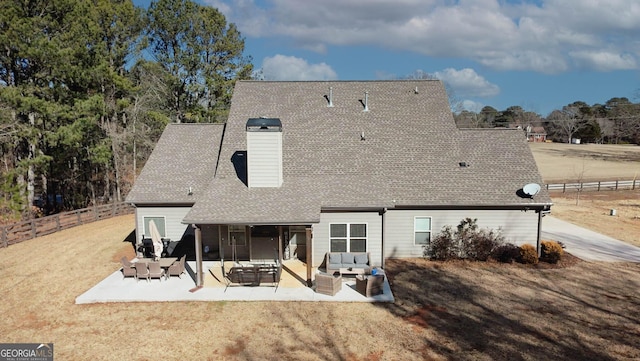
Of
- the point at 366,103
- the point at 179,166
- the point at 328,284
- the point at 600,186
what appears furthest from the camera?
the point at 600,186

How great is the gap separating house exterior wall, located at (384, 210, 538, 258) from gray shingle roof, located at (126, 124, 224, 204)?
340 inches

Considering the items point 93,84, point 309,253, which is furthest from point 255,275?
point 93,84

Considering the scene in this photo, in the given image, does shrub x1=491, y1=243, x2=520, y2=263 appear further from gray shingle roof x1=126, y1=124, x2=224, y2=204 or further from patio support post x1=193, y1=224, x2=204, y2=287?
gray shingle roof x1=126, y1=124, x2=224, y2=204

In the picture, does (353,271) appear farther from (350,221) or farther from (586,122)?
(586,122)

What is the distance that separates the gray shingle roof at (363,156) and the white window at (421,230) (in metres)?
0.85

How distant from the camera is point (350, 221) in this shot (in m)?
15.2

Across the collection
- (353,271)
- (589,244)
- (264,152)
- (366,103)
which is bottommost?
(589,244)

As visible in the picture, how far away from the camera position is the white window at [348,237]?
49.9 feet

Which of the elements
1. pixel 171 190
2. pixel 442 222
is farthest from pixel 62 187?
pixel 442 222

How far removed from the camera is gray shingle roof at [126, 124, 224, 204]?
16.6m

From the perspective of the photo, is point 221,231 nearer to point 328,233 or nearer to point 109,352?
point 328,233

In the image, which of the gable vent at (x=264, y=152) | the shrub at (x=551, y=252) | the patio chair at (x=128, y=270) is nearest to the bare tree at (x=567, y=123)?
the shrub at (x=551, y=252)

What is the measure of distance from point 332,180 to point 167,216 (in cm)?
749

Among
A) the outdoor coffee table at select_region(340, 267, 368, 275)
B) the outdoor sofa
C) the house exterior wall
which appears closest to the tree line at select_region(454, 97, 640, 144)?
the house exterior wall
